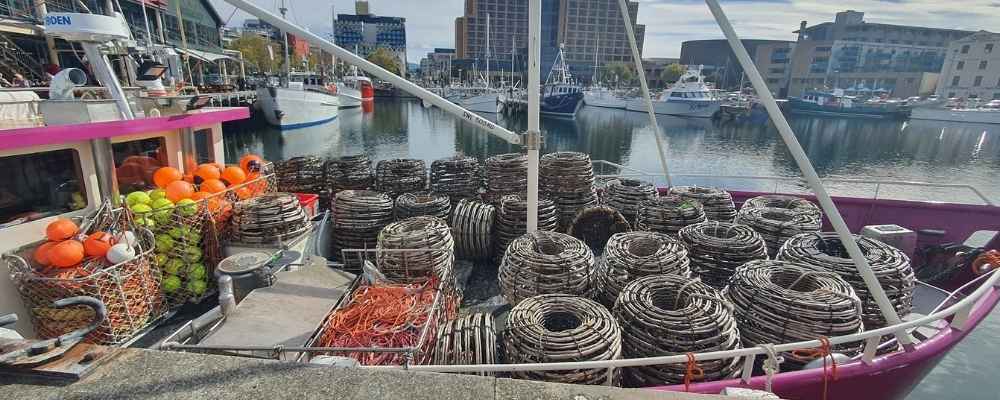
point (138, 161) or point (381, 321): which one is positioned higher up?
point (138, 161)

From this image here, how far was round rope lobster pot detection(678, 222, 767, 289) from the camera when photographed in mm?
6723

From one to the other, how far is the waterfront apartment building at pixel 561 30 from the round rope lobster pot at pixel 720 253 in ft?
455

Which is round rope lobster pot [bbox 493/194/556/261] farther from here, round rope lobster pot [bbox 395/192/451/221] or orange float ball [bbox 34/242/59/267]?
orange float ball [bbox 34/242/59/267]

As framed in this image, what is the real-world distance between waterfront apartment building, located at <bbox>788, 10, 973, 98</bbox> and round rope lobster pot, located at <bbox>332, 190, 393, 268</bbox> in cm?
12528

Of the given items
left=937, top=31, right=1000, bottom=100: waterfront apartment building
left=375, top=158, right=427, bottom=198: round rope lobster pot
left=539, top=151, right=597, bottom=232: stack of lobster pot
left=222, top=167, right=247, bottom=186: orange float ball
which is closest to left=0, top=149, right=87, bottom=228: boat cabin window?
left=222, top=167, right=247, bottom=186: orange float ball

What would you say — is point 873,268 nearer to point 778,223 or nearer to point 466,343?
point 778,223

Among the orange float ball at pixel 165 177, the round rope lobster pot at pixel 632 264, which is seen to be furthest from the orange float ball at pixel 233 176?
the round rope lobster pot at pixel 632 264

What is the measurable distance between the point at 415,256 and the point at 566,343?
9.12 ft

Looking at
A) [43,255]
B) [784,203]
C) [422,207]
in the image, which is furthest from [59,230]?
[784,203]

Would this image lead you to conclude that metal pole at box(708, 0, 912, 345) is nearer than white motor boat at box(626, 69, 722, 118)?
Yes

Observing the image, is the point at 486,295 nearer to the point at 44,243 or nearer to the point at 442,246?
the point at 442,246

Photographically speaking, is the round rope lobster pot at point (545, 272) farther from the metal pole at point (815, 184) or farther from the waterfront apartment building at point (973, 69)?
the waterfront apartment building at point (973, 69)

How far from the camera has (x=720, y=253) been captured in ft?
22.2

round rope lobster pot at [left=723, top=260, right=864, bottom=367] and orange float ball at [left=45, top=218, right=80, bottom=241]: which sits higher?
orange float ball at [left=45, top=218, right=80, bottom=241]
